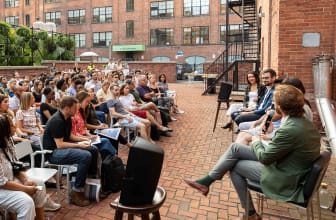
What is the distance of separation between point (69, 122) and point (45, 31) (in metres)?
18.6

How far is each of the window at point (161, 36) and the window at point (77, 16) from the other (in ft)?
31.9

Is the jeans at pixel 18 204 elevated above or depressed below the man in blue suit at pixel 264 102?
below

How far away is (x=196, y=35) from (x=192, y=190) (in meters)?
32.2

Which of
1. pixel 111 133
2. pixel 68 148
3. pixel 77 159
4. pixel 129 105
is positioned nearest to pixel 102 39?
pixel 129 105

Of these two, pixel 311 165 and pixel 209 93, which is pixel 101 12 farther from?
pixel 311 165

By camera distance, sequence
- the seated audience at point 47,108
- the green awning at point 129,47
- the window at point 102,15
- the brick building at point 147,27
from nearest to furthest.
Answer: the seated audience at point 47,108
the brick building at point 147,27
the green awning at point 129,47
the window at point 102,15

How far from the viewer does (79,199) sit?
3.81 metres

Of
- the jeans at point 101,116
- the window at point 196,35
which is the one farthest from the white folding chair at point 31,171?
the window at point 196,35

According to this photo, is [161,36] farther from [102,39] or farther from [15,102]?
[15,102]

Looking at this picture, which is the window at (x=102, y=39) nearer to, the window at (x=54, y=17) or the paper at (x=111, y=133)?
the window at (x=54, y=17)

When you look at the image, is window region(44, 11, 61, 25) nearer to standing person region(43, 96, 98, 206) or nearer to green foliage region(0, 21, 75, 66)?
green foliage region(0, 21, 75, 66)

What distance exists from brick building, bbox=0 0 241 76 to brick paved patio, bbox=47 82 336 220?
26.2 meters

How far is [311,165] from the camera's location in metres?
2.69

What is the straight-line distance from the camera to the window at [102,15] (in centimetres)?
3812
